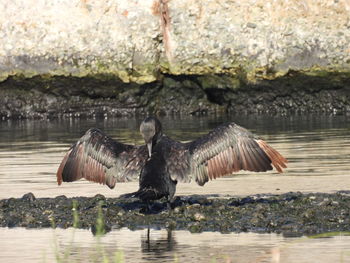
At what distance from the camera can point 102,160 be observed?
49.9 feet

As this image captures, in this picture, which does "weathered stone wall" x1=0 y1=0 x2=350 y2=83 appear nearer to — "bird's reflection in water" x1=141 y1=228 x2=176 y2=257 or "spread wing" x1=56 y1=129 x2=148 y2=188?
"spread wing" x1=56 y1=129 x2=148 y2=188

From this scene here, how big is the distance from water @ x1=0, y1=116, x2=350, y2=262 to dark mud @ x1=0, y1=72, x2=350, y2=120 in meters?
1.47

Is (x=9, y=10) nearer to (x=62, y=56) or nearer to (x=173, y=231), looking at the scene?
(x=62, y=56)

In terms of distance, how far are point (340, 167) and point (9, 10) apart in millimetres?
18473

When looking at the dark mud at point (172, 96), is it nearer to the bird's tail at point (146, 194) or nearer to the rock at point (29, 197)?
the rock at point (29, 197)

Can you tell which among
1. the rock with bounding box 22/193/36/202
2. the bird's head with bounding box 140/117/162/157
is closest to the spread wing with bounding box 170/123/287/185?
the bird's head with bounding box 140/117/162/157

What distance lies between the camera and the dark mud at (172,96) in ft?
111

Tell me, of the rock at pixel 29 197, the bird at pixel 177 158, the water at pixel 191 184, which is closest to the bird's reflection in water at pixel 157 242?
the water at pixel 191 184

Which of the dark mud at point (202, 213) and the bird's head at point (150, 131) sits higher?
the bird's head at point (150, 131)

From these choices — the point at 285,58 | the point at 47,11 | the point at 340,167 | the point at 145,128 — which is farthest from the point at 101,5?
the point at 145,128

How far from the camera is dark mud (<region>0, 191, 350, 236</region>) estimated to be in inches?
533

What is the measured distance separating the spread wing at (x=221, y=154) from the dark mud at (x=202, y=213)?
0.47 m

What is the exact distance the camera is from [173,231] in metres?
13.6

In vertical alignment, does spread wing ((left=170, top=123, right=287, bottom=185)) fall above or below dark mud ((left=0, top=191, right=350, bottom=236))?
above
